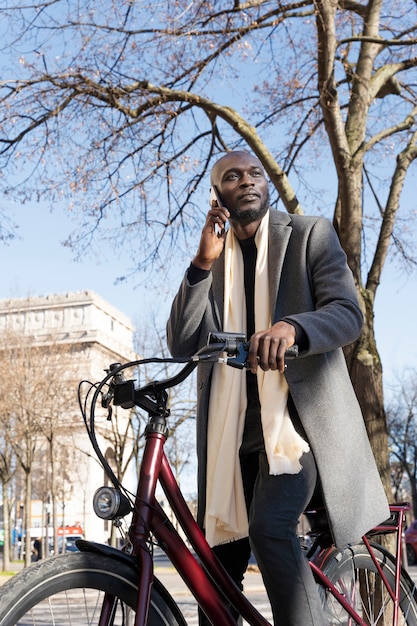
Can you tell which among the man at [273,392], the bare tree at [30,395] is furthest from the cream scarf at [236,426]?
the bare tree at [30,395]

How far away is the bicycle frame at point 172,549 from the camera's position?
2.36 metres

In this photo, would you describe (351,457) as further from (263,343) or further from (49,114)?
(49,114)

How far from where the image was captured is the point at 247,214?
303cm

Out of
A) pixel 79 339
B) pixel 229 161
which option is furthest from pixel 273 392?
pixel 79 339

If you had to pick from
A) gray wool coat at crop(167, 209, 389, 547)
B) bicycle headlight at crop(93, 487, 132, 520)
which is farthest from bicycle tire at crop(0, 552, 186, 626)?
gray wool coat at crop(167, 209, 389, 547)

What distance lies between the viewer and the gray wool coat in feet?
8.80

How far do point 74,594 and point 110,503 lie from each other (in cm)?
26

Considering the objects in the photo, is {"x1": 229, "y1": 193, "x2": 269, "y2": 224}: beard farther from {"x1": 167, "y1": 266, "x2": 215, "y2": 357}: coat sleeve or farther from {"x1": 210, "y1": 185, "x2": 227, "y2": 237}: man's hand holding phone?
{"x1": 167, "y1": 266, "x2": 215, "y2": 357}: coat sleeve

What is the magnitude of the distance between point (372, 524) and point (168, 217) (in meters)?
7.36

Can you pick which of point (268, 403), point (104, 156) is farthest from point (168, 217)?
point (268, 403)

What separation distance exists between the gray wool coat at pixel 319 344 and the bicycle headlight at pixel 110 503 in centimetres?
65

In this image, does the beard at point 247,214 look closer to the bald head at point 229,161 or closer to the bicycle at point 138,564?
the bald head at point 229,161

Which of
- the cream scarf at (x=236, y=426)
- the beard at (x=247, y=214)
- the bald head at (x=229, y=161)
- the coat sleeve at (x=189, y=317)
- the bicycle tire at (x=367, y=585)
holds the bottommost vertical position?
the bicycle tire at (x=367, y=585)

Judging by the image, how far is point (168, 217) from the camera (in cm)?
988
